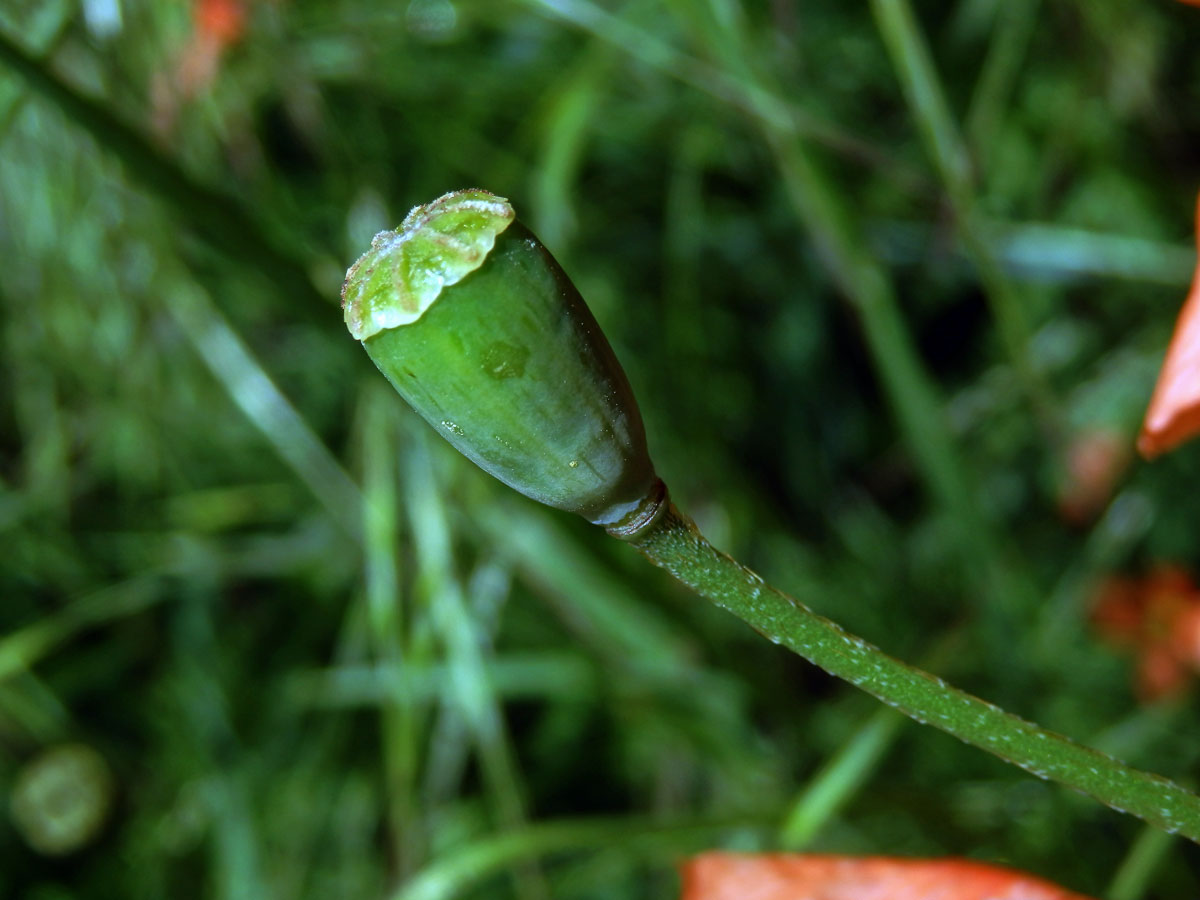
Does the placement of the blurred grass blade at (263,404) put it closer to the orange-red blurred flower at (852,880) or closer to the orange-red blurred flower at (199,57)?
the orange-red blurred flower at (199,57)

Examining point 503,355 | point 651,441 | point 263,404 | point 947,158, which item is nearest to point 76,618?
point 263,404

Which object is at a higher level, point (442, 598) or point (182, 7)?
point (182, 7)

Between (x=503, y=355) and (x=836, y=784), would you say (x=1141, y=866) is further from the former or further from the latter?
(x=503, y=355)

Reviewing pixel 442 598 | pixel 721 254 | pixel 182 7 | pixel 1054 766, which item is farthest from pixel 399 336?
pixel 721 254

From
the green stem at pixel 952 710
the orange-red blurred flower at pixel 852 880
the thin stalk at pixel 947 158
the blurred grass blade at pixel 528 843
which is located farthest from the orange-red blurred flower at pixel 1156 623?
the green stem at pixel 952 710

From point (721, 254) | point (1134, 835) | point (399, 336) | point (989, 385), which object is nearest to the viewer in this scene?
point (399, 336)

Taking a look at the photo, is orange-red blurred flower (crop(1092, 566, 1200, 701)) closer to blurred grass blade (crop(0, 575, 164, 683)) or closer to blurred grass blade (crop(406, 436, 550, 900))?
blurred grass blade (crop(406, 436, 550, 900))

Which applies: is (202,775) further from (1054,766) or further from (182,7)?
(1054,766)
